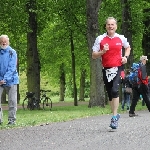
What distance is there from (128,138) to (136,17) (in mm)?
26277

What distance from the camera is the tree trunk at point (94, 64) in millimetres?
23234

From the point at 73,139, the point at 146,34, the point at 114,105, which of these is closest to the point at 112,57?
the point at 114,105

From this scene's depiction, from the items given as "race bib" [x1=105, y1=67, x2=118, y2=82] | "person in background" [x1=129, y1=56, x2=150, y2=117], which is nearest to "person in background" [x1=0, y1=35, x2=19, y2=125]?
"race bib" [x1=105, y1=67, x2=118, y2=82]

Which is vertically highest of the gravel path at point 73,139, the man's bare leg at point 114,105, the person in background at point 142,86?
the person in background at point 142,86

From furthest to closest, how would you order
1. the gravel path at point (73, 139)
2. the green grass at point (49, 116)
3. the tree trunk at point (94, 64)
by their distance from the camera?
the tree trunk at point (94, 64), the green grass at point (49, 116), the gravel path at point (73, 139)

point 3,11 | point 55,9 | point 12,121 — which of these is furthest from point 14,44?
point 12,121

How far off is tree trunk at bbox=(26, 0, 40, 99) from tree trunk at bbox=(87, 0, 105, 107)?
12.3 ft

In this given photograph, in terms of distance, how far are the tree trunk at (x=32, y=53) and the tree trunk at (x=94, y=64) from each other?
12.3 feet

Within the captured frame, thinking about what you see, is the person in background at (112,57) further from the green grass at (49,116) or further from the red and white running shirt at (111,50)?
the green grass at (49,116)

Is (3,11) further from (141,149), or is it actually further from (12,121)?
(141,149)

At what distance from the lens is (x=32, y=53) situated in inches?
1064

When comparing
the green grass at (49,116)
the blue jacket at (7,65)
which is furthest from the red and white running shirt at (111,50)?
the green grass at (49,116)

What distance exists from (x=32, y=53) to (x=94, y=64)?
4.89m

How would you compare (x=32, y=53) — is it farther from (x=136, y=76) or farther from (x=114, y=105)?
(x=114, y=105)
